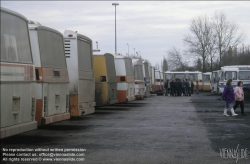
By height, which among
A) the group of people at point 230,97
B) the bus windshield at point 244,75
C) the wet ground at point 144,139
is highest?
the bus windshield at point 244,75

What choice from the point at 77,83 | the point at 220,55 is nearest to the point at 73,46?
the point at 77,83

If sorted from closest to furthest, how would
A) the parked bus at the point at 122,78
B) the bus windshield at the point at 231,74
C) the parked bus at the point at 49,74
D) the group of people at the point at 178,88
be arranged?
1. the parked bus at the point at 49,74
2. the parked bus at the point at 122,78
3. the bus windshield at the point at 231,74
4. the group of people at the point at 178,88

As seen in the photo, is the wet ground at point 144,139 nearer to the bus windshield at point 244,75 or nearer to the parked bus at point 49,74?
the parked bus at point 49,74

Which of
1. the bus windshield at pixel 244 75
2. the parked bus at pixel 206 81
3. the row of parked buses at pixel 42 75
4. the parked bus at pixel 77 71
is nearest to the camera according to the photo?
the row of parked buses at pixel 42 75

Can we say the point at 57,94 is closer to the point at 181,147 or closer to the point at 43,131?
the point at 43,131

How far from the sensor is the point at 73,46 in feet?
66.5

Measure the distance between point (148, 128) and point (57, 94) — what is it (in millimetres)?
3095

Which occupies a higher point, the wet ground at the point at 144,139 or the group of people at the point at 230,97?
the group of people at the point at 230,97

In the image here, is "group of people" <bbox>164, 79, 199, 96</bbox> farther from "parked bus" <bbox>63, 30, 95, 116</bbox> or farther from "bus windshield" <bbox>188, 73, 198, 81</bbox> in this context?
"parked bus" <bbox>63, 30, 95, 116</bbox>

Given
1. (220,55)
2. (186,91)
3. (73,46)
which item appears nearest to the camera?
(73,46)

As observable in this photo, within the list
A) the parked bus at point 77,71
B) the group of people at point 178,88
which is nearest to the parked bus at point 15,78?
the parked bus at point 77,71

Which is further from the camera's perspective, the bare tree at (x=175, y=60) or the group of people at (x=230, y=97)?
→ the bare tree at (x=175, y=60)

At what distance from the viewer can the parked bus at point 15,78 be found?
1109 centimetres

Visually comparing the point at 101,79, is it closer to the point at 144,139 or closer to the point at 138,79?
the point at 138,79
